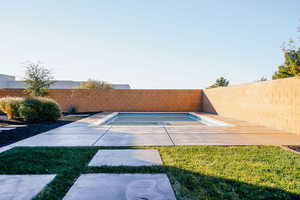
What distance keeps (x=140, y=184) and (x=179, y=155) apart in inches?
49.9

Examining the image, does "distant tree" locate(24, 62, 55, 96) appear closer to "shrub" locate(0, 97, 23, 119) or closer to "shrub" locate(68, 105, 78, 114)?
"shrub" locate(68, 105, 78, 114)

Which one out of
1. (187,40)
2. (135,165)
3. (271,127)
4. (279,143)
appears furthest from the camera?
(187,40)

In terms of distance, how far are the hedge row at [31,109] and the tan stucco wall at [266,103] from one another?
8577 millimetres

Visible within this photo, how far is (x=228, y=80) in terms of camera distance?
92.1 ft

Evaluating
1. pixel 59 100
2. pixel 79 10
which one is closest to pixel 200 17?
pixel 79 10

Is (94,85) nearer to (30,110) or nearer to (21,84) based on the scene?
(21,84)

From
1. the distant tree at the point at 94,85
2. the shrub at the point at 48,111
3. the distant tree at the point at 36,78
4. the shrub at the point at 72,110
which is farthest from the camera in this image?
the distant tree at the point at 94,85

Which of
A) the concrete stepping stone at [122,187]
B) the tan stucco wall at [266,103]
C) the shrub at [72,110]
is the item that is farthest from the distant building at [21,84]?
the concrete stepping stone at [122,187]

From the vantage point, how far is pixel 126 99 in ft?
43.2

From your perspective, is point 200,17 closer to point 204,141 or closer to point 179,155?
point 204,141

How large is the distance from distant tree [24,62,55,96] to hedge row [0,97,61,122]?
3278mm

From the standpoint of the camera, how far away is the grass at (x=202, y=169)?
6.41ft

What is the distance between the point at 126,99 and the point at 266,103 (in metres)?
8.94

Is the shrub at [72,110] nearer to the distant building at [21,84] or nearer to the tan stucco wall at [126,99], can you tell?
the tan stucco wall at [126,99]
